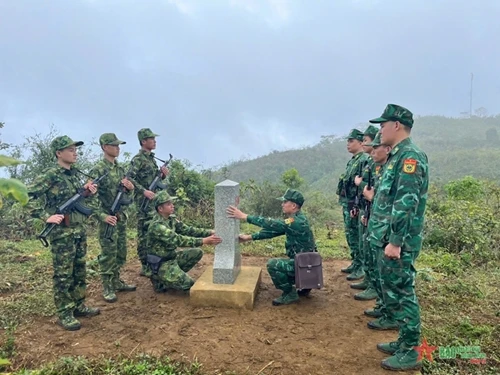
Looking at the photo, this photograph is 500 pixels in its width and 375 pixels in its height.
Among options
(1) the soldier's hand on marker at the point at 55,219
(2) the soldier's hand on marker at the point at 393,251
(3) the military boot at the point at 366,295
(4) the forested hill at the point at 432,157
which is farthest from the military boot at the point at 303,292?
(4) the forested hill at the point at 432,157

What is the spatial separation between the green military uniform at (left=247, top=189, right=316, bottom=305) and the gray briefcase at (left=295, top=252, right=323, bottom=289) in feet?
0.50

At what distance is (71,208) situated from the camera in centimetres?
443

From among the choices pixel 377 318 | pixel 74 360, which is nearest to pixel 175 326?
pixel 74 360

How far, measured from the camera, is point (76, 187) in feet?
15.2

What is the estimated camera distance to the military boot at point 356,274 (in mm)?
6164

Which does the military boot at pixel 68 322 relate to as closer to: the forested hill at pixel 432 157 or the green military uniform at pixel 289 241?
the green military uniform at pixel 289 241

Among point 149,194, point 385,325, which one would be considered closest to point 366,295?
point 385,325

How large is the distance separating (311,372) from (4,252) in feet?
21.7

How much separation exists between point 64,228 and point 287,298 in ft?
9.21

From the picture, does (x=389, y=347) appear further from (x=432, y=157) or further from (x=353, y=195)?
(x=432, y=157)

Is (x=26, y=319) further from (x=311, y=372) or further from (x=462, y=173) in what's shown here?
(x=462, y=173)

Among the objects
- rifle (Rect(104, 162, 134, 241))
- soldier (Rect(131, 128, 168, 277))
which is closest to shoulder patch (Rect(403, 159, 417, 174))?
rifle (Rect(104, 162, 134, 241))

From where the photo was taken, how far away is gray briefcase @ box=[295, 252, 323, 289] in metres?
4.76

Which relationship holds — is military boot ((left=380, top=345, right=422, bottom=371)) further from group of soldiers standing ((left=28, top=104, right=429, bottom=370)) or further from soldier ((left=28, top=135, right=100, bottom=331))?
soldier ((left=28, top=135, right=100, bottom=331))
